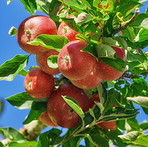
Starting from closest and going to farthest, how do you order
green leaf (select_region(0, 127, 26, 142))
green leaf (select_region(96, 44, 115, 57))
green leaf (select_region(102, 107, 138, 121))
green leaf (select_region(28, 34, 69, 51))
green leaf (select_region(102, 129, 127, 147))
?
1. green leaf (select_region(96, 44, 115, 57))
2. green leaf (select_region(28, 34, 69, 51))
3. green leaf (select_region(102, 107, 138, 121))
4. green leaf (select_region(102, 129, 127, 147))
5. green leaf (select_region(0, 127, 26, 142))

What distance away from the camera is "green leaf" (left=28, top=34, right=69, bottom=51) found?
1.24m

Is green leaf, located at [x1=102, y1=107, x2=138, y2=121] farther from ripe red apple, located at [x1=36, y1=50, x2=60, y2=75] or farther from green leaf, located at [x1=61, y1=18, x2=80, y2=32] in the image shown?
green leaf, located at [x1=61, y1=18, x2=80, y2=32]

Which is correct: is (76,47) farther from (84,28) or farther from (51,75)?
(51,75)

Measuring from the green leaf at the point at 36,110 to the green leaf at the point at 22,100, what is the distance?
0.03 metres

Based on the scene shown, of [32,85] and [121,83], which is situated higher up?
[32,85]

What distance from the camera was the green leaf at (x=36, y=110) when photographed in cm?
159

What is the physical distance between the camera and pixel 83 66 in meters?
1.17

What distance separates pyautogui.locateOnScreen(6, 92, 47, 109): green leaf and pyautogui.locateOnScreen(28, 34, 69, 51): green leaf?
1.49 ft

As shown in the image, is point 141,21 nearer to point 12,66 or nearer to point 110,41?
point 110,41

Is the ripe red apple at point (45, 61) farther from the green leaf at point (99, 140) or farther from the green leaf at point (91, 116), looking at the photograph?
the green leaf at point (99, 140)

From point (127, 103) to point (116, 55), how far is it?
1.69 ft

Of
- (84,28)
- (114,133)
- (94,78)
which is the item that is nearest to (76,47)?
(84,28)

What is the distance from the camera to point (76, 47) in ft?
Answer: 3.90

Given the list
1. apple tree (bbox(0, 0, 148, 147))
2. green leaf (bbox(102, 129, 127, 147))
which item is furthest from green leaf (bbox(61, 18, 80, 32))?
green leaf (bbox(102, 129, 127, 147))
